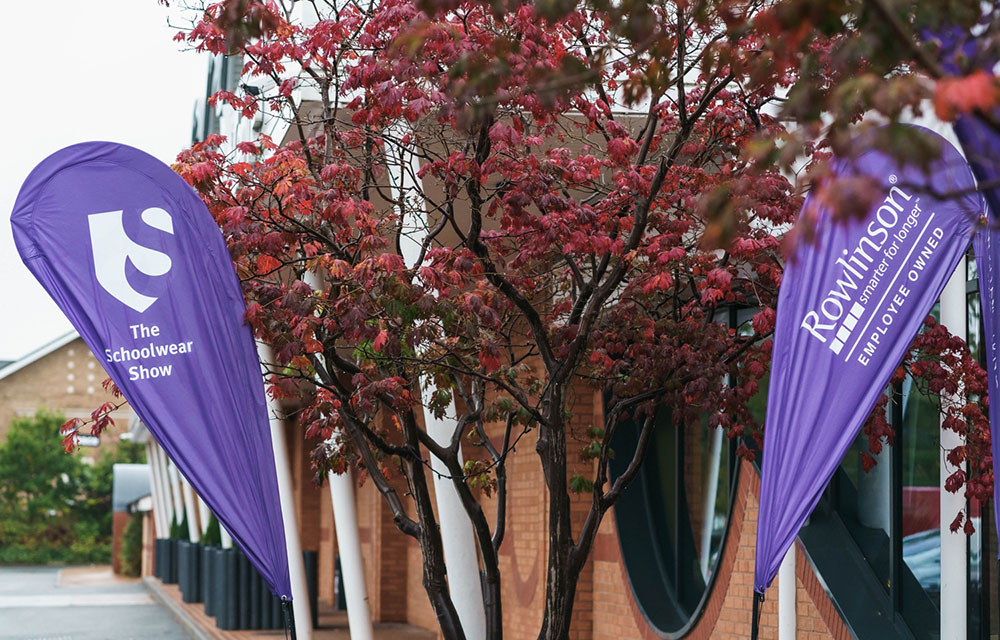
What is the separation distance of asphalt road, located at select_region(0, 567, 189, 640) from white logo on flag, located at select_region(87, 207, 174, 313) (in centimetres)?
1433

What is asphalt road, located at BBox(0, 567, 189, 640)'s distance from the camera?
20.3 meters

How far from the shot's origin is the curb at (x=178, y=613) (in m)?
18.7

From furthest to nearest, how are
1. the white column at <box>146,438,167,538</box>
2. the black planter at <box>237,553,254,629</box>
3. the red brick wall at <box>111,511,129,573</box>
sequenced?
the red brick wall at <box>111,511,129,573</box>, the white column at <box>146,438,167,538</box>, the black planter at <box>237,553,254,629</box>

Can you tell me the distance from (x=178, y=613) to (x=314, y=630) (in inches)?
230

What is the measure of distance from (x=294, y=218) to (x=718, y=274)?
8.55 ft

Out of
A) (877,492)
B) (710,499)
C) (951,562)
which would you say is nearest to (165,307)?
(951,562)

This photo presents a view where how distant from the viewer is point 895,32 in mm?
2592

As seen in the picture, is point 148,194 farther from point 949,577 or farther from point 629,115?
point 949,577

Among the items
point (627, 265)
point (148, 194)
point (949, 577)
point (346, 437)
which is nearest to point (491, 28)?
point (627, 265)

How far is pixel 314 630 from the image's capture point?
18.0 m

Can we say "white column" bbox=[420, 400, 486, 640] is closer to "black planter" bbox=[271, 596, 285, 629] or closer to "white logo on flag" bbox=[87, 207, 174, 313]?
"white logo on flag" bbox=[87, 207, 174, 313]

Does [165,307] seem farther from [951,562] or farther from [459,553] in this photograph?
[951,562]

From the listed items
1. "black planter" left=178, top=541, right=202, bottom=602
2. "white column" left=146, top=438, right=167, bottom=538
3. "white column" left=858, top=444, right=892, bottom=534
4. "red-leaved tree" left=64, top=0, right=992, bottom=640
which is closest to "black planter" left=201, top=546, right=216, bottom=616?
"black planter" left=178, top=541, right=202, bottom=602

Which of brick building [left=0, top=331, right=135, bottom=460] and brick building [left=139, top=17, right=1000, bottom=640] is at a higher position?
brick building [left=0, top=331, right=135, bottom=460]
